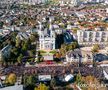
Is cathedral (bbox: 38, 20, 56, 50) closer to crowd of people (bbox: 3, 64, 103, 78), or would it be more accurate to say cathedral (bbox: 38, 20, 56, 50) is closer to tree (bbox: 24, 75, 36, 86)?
crowd of people (bbox: 3, 64, 103, 78)

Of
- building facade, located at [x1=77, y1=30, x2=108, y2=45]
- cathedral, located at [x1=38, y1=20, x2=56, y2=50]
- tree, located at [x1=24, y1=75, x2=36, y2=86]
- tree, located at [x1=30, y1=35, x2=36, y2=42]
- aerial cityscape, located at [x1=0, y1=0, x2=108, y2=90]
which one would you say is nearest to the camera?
tree, located at [x1=24, y1=75, x2=36, y2=86]

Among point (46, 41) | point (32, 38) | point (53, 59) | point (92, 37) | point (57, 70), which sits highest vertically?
point (46, 41)

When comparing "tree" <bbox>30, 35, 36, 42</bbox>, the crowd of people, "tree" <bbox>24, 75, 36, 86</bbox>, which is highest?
"tree" <bbox>30, 35, 36, 42</bbox>

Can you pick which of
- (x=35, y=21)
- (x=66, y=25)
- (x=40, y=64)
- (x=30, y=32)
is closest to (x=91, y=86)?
(x=40, y=64)

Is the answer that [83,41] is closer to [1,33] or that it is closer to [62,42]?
[62,42]

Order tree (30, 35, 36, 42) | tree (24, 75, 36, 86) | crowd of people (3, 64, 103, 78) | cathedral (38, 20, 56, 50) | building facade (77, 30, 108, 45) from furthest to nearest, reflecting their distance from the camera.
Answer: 1. building facade (77, 30, 108, 45)
2. tree (30, 35, 36, 42)
3. cathedral (38, 20, 56, 50)
4. crowd of people (3, 64, 103, 78)
5. tree (24, 75, 36, 86)

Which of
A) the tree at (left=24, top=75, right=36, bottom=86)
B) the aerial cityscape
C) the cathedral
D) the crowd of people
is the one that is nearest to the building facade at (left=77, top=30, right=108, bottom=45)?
the aerial cityscape

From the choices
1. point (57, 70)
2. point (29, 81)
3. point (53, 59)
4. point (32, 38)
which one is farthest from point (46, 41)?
point (29, 81)

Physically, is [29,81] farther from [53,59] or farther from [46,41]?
[46,41]
